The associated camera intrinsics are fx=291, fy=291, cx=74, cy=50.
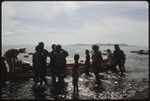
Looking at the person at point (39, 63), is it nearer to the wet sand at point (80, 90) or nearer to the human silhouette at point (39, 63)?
the human silhouette at point (39, 63)

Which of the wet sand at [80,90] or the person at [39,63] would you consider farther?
the person at [39,63]

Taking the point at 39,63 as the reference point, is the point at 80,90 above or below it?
below

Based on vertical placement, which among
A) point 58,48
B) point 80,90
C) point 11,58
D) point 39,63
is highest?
point 58,48

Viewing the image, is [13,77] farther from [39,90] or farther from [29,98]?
[29,98]

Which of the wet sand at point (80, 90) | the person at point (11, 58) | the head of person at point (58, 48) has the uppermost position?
the head of person at point (58, 48)

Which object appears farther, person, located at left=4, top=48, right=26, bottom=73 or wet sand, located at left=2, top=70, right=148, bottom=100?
person, located at left=4, top=48, right=26, bottom=73

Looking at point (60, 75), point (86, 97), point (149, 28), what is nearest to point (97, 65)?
point (60, 75)

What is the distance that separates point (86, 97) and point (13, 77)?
6857 mm

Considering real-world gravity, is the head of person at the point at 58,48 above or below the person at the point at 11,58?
above

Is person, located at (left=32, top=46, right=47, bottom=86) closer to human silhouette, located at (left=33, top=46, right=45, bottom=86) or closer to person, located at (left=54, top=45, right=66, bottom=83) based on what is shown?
human silhouette, located at (left=33, top=46, right=45, bottom=86)

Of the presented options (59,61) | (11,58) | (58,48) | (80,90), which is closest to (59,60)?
(59,61)

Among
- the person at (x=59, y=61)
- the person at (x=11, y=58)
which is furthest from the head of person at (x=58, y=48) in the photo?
the person at (x=11, y=58)

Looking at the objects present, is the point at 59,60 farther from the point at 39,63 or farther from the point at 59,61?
the point at 39,63

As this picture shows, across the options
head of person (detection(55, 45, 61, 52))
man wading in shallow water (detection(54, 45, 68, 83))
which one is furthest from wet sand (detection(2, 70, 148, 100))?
head of person (detection(55, 45, 61, 52))
